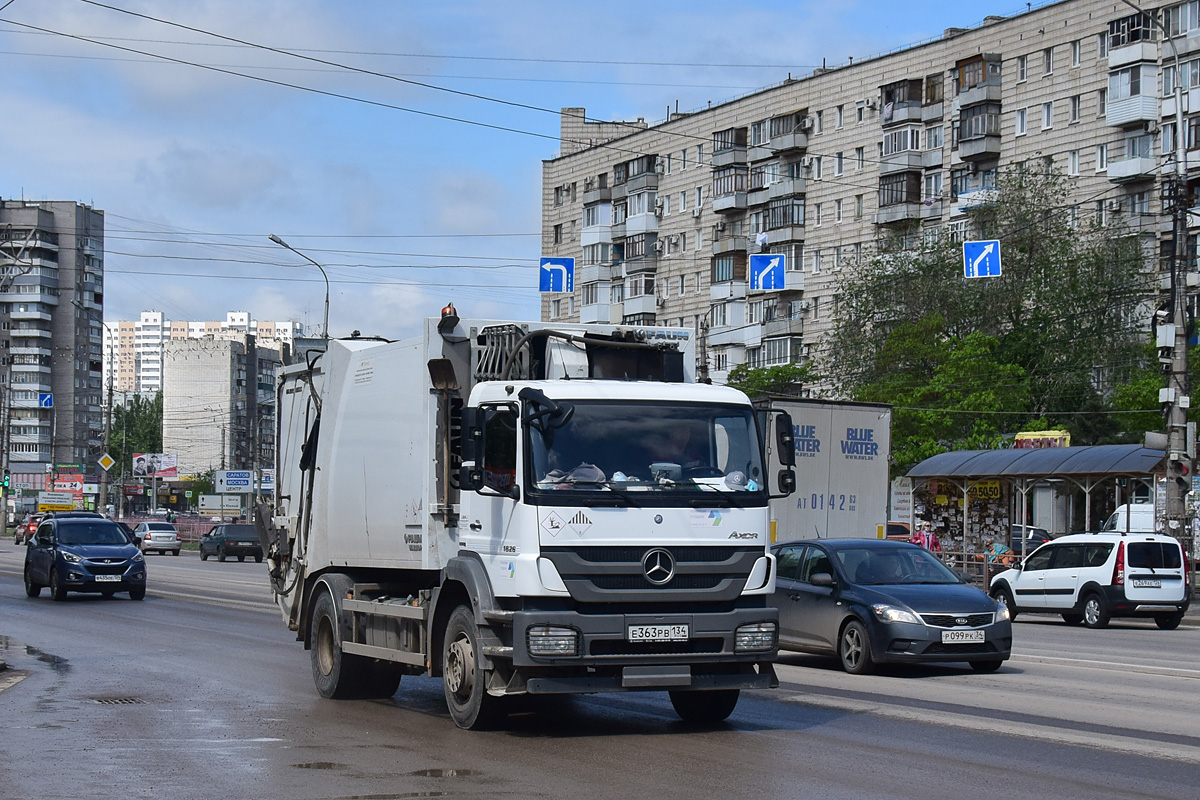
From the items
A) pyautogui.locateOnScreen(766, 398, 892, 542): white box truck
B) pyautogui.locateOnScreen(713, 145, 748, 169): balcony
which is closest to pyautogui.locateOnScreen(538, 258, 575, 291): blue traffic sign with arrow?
pyautogui.locateOnScreen(766, 398, 892, 542): white box truck

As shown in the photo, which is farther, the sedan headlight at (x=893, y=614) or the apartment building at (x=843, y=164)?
the apartment building at (x=843, y=164)

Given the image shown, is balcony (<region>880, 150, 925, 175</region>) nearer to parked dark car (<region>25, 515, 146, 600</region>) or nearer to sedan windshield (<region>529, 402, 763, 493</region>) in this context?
parked dark car (<region>25, 515, 146, 600</region>)

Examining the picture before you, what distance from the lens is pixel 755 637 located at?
10.9 meters

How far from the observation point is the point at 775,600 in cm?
1772

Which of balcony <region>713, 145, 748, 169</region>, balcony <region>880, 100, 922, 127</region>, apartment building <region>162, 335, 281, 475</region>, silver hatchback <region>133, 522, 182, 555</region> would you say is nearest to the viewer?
balcony <region>880, 100, 922, 127</region>

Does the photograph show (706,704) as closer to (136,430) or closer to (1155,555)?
(1155,555)

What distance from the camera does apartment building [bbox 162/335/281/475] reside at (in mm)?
158875

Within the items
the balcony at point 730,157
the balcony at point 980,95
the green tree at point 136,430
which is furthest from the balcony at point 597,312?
the green tree at point 136,430

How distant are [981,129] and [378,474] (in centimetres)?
5898

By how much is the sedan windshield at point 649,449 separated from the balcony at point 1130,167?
171 ft

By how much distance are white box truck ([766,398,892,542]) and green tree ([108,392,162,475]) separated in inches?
6010

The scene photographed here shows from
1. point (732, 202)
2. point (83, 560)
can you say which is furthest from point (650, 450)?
point (732, 202)

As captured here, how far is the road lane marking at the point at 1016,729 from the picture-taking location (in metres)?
10.3

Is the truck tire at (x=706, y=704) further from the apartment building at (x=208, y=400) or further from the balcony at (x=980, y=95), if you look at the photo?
the apartment building at (x=208, y=400)
